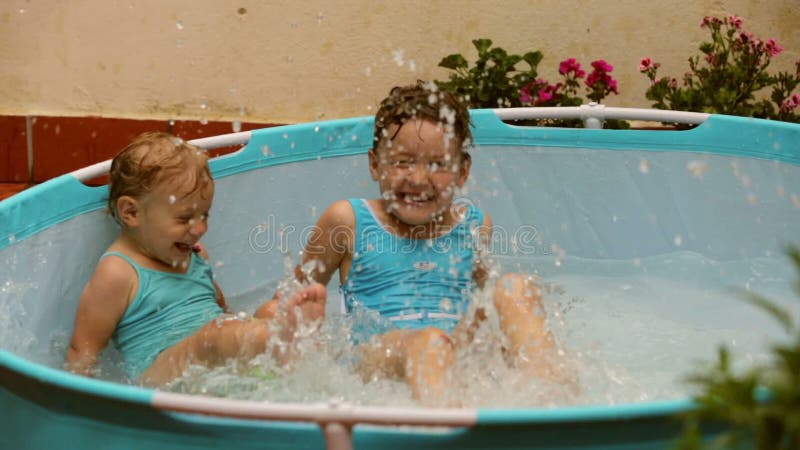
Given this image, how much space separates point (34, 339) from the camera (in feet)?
Answer: 6.55

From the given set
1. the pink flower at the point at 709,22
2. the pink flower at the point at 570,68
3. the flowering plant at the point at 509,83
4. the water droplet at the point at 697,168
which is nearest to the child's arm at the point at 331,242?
the water droplet at the point at 697,168

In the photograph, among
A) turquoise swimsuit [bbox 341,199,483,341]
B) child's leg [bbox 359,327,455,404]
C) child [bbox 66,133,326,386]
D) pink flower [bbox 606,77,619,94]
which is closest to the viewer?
child's leg [bbox 359,327,455,404]

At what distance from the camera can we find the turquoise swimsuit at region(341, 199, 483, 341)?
2.05 metres

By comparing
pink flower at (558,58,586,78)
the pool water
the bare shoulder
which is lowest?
the pool water

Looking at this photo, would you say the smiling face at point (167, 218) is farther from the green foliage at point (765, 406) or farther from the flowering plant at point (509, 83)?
the green foliage at point (765, 406)

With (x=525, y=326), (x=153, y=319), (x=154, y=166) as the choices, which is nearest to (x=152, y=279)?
(x=153, y=319)

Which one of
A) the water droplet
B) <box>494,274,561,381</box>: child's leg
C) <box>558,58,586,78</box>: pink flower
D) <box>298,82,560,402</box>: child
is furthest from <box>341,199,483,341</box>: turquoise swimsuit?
<box>558,58,586,78</box>: pink flower

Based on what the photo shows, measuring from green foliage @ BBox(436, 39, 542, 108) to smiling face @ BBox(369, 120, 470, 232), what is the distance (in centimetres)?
100

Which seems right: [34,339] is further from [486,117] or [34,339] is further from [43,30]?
[43,30]

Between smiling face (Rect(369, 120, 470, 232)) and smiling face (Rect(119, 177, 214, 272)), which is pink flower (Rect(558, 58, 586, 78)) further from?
smiling face (Rect(119, 177, 214, 272))

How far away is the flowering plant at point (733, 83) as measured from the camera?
3.03 m

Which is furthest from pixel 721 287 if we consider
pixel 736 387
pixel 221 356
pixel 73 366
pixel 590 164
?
pixel 736 387

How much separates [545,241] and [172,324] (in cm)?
99

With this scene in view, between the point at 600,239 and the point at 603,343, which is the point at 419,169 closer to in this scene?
the point at 603,343
